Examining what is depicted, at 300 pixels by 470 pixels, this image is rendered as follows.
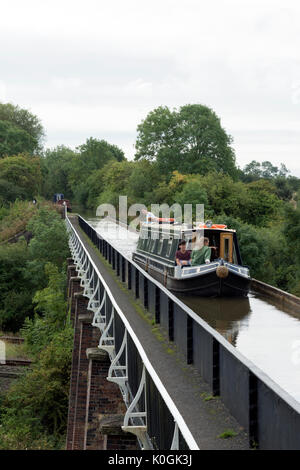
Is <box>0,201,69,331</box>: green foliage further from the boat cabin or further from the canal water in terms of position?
the canal water

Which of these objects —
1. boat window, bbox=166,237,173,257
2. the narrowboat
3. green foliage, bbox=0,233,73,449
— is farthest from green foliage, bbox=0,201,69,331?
boat window, bbox=166,237,173,257

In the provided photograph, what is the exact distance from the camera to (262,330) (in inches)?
480

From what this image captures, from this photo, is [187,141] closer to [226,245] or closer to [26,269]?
[26,269]

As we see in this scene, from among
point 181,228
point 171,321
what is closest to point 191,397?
point 171,321

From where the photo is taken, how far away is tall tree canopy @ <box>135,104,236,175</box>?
61516mm

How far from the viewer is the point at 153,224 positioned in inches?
931

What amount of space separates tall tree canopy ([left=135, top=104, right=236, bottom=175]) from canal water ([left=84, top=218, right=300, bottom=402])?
4424 centimetres

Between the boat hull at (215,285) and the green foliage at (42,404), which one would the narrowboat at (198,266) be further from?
the green foliage at (42,404)

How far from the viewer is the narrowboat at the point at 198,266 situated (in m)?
16.4

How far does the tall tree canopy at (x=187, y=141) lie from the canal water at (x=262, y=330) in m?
44.2

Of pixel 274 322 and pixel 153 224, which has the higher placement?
pixel 153 224
